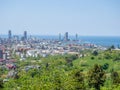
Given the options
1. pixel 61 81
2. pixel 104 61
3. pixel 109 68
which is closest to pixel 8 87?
pixel 61 81

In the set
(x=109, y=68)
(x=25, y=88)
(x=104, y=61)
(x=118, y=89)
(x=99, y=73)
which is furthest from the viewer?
(x=104, y=61)

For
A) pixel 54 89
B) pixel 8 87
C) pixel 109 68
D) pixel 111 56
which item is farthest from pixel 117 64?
pixel 54 89

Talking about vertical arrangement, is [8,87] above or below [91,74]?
below

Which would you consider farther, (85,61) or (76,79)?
(85,61)

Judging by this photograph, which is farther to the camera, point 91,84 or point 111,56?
point 111,56

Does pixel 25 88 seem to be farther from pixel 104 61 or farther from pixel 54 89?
pixel 104 61

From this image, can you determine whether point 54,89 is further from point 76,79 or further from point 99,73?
A: point 99,73

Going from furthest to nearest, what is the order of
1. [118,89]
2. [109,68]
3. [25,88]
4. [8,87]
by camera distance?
[109,68]
[8,87]
[25,88]
[118,89]

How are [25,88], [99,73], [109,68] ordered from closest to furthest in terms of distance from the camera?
[25,88] → [99,73] → [109,68]

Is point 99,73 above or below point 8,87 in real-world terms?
above
